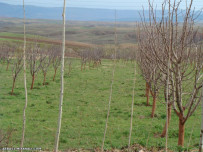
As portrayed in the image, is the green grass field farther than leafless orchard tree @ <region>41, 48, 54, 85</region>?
No

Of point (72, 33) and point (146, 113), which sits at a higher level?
point (72, 33)

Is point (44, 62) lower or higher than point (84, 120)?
higher

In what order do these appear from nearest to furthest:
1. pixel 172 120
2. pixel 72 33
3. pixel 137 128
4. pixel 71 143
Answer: pixel 71 143, pixel 137 128, pixel 172 120, pixel 72 33

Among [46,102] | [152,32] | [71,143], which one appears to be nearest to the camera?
[152,32]

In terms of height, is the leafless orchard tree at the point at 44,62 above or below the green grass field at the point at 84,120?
above

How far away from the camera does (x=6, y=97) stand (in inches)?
554

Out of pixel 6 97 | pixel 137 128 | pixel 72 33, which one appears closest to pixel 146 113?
pixel 137 128

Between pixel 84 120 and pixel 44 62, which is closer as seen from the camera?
pixel 84 120

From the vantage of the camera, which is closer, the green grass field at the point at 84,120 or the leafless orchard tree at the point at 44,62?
the green grass field at the point at 84,120

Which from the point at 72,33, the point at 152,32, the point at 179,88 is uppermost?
the point at 72,33

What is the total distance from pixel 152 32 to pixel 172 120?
6485 mm

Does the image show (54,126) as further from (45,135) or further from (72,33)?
(72,33)

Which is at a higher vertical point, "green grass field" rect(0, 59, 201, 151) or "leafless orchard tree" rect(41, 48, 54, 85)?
"leafless orchard tree" rect(41, 48, 54, 85)

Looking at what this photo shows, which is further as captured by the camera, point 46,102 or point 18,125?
point 46,102
